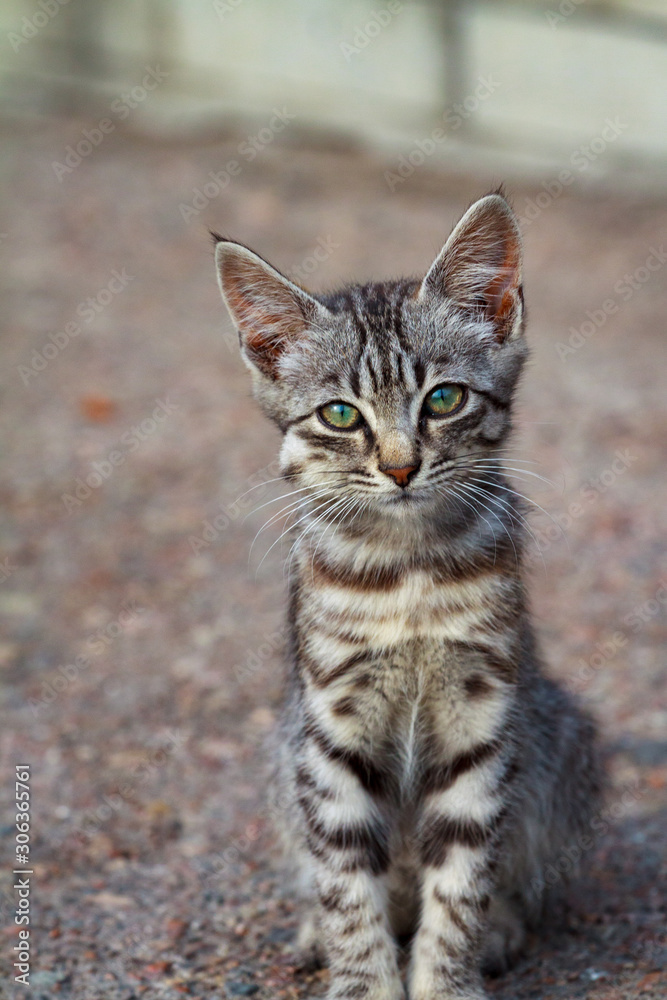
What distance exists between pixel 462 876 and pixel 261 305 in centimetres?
193

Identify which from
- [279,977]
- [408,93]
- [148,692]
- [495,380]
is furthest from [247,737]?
[408,93]

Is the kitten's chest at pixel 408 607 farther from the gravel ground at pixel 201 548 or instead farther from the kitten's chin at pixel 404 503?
the gravel ground at pixel 201 548

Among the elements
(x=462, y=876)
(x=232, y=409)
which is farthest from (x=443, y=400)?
(x=232, y=409)

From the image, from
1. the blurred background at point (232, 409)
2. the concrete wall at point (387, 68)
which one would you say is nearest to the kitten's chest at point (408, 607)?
the blurred background at point (232, 409)

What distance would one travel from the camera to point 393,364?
3.46 meters

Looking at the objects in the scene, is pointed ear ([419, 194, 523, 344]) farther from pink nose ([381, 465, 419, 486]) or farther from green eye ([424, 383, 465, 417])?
pink nose ([381, 465, 419, 486])

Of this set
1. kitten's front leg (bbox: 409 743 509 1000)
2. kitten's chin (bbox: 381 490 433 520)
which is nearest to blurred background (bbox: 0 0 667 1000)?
kitten's front leg (bbox: 409 743 509 1000)

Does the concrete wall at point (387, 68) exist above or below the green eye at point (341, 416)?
above

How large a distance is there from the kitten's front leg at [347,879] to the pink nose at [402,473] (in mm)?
866

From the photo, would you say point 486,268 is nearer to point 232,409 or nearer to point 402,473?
point 402,473

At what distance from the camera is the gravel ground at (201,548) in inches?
169

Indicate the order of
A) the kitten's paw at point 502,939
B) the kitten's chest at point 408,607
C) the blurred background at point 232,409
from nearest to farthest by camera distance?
the kitten's chest at point 408,607
the kitten's paw at point 502,939
the blurred background at point 232,409

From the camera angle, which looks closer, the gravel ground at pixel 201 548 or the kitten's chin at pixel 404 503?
the kitten's chin at pixel 404 503

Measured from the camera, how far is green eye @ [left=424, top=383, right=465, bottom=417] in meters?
3.43
